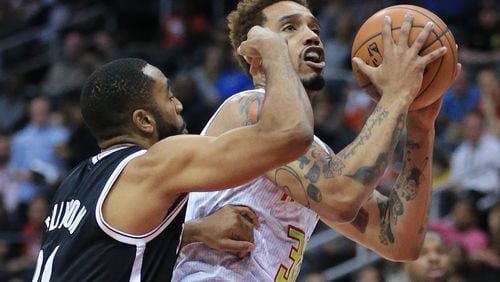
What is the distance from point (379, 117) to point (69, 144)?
859 cm

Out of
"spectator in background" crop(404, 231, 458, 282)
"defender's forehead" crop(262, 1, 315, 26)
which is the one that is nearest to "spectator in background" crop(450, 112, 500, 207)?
"spectator in background" crop(404, 231, 458, 282)

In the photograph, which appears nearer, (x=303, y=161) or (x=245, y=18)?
(x=303, y=161)

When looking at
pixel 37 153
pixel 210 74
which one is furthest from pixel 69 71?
pixel 210 74

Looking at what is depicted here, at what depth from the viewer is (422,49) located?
4516 millimetres

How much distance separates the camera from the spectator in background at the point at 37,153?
12414 millimetres

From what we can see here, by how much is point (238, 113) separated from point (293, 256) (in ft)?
2.22

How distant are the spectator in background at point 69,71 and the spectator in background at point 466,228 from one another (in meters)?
7.13

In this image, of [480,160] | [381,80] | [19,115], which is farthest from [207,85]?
[381,80]

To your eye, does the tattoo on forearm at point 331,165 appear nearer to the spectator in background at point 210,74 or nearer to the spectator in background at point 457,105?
the spectator in background at point 457,105

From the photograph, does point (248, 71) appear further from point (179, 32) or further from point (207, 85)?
point (179, 32)

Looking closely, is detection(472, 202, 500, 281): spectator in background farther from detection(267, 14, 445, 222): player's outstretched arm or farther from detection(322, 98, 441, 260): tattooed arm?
detection(267, 14, 445, 222): player's outstretched arm

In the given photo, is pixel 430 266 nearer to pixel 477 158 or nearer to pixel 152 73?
pixel 152 73

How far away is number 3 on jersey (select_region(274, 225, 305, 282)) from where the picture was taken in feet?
15.6

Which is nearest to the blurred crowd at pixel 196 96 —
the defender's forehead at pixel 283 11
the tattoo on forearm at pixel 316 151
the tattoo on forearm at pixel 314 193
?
the defender's forehead at pixel 283 11
